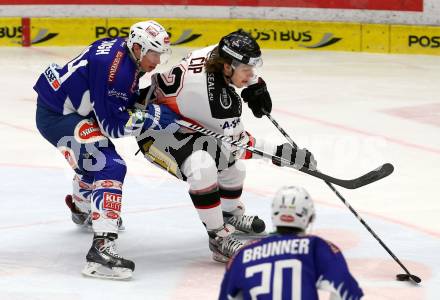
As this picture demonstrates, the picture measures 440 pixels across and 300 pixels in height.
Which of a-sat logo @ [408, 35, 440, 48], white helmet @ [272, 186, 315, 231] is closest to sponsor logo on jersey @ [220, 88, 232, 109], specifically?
white helmet @ [272, 186, 315, 231]

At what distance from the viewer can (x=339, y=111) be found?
30.0ft

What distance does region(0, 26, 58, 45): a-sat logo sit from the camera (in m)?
11.4

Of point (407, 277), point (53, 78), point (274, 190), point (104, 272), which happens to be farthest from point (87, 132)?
point (274, 190)

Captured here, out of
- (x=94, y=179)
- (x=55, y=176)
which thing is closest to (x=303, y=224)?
(x=94, y=179)

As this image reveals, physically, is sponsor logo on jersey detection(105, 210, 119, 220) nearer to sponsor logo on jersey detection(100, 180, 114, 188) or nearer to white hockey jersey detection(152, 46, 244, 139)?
sponsor logo on jersey detection(100, 180, 114, 188)

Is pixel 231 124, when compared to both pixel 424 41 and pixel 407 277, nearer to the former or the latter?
pixel 407 277

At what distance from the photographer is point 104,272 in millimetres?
5309

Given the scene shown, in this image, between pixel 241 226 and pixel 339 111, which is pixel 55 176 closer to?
pixel 241 226

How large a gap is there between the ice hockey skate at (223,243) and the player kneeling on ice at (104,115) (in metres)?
0.42

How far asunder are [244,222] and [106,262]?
0.97 m

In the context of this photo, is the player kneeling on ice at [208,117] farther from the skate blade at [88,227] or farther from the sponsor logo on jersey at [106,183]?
the skate blade at [88,227]

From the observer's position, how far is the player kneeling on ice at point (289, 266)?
335cm

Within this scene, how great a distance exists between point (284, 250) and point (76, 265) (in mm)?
A: 2295

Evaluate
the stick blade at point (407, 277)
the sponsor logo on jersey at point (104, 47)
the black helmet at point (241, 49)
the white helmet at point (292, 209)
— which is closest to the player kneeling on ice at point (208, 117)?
the black helmet at point (241, 49)
